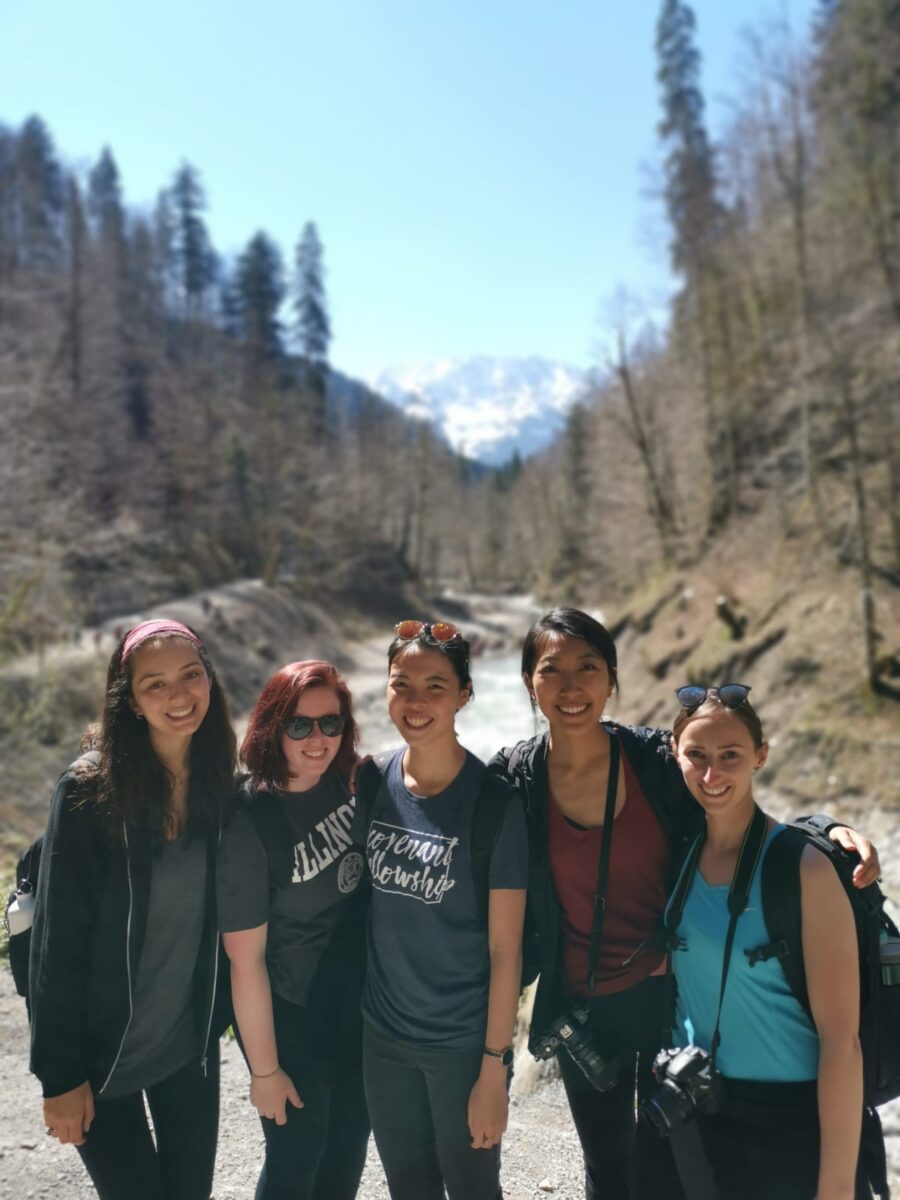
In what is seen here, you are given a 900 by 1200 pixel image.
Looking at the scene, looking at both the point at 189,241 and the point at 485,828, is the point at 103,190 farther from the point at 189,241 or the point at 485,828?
the point at 485,828

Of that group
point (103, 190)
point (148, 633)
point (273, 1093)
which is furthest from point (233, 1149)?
point (103, 190)

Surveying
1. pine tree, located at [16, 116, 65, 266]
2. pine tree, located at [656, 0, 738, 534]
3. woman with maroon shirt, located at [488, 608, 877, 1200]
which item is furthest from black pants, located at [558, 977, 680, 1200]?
pine tree, located at [16, 116, 65, 266]

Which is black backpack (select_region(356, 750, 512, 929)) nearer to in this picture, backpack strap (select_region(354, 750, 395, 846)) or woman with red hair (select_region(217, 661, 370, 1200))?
backpack strap (select_region(354, 750, 395, 846))

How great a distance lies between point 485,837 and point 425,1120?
928 millimetres

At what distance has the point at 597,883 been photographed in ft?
8.07

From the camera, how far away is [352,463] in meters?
51.8

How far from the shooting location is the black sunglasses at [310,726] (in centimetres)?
252

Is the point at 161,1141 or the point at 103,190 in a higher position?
the point at 103,190

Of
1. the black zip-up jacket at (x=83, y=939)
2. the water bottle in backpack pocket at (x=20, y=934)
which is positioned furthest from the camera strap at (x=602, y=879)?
the water bottle in backpack pocket at (x=20, y=934)

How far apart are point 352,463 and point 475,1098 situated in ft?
168

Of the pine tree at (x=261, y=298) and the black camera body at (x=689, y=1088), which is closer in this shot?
the black camera body at (x=689, y=1088)

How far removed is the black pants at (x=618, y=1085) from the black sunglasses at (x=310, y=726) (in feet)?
4.10

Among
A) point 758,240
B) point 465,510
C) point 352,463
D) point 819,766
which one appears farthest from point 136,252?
point 819,766

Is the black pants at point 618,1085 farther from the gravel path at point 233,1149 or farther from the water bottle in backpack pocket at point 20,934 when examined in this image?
the water bottle in backpack pocket at point 20,934
